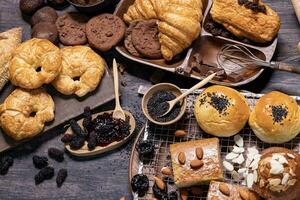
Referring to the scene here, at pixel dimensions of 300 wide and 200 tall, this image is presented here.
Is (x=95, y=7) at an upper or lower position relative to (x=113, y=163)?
upper

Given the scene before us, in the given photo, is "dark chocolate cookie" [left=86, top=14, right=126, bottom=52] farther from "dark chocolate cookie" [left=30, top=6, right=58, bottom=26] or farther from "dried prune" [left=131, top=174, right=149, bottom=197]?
"dried prune" [left=131, top=174, right=149, bottom=197]

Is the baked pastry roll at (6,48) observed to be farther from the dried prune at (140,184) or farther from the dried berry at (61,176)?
the dried prune at (140,184)

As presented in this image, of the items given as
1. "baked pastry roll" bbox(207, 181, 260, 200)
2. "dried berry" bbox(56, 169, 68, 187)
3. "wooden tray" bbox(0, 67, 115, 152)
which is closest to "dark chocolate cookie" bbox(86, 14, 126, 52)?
"wooden tray" bbox(0, 67, 115, 152)

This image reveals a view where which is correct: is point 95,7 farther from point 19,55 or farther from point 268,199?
point 268,199

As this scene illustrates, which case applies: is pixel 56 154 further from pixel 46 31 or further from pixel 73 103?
pixel 46 31

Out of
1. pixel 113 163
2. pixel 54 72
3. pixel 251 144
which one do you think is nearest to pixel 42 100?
pixel 54 72
